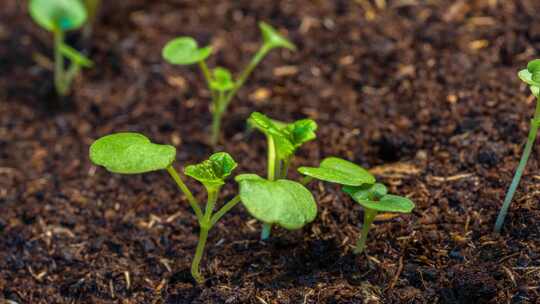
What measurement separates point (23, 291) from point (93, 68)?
Result: 107 cm

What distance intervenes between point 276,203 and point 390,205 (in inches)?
10.4

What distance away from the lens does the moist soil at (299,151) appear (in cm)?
154

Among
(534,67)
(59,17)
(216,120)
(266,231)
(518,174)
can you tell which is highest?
(534,67)

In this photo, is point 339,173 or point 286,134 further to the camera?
point 286,134

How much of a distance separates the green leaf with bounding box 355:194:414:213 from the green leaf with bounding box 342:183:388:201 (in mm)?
19

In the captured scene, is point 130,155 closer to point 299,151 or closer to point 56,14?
point 299,151

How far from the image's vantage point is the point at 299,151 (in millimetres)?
1990

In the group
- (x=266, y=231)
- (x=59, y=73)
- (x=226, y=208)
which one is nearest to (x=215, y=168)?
(x=226, y=208)

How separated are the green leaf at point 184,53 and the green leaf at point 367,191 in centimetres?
57

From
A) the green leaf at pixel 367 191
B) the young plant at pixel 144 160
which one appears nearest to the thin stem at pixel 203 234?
the young plant at pixel 144 160

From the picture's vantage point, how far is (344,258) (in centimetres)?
158

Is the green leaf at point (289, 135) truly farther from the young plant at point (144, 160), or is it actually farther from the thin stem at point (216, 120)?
the thin stem at point (216, 120)

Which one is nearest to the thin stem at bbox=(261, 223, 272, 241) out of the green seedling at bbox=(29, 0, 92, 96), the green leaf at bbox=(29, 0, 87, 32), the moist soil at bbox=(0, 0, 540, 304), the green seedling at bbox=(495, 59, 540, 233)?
the moist soil at bbox=(0, 0, 540, 304)

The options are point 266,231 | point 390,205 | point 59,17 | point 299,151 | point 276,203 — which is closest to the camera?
point 276,203
